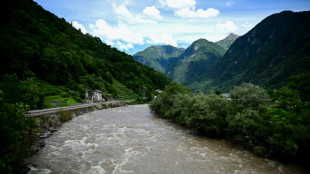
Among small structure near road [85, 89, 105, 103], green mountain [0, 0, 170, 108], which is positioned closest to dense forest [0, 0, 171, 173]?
green mountain [0, 0, 170, 108]

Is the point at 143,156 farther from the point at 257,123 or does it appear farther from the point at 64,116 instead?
the point at 64,116

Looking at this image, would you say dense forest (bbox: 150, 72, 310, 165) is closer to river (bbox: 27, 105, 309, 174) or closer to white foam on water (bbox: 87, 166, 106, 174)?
A: river (bbox: 27, 105, 309, 174)

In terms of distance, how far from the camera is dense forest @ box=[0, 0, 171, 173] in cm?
1162

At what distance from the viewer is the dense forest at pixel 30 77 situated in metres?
11.6

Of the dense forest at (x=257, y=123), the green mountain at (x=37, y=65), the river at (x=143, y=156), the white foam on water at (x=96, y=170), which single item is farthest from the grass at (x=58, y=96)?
the dense forest at (x=257, y=123)

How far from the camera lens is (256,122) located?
96.0ft

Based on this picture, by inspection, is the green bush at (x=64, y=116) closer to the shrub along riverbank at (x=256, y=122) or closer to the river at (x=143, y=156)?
the river at (x=143, y=156)

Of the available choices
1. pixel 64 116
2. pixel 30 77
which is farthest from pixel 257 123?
pixel 30 77

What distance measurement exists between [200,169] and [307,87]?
57733mm

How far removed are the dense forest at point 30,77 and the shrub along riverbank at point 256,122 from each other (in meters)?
29.2

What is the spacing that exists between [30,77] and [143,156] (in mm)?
66421

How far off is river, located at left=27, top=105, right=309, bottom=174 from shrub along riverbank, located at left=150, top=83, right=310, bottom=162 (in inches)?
82.4

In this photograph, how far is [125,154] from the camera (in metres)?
27.6

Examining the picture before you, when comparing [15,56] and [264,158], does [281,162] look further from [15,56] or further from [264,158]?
[15,56]
